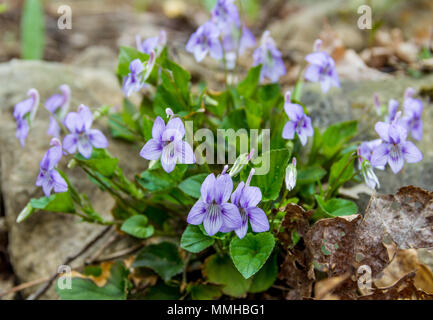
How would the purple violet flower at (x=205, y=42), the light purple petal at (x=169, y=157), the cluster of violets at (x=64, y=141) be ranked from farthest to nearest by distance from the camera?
the purple violet flower at (x=205, y=42) → the cluster of violets at (x=64, y=141) → the light purple petal at (x=169, y=157)

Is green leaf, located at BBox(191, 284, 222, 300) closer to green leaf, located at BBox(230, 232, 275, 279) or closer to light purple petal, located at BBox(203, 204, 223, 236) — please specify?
green leaf, located at BBox(230, 232, 275, 279)

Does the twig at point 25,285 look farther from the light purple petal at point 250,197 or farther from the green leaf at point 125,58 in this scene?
the light purple petal at point 250,197

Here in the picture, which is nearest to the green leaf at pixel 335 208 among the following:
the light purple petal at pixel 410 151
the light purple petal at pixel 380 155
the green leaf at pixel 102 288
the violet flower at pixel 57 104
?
the light purple petal at pixel 380 155

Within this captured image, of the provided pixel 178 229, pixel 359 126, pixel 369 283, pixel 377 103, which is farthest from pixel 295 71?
pixel 369 283

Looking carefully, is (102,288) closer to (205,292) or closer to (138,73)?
(205,292)

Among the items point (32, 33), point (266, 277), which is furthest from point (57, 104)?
point (32, 33)

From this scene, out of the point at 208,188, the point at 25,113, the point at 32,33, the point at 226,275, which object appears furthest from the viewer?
the point at 32,33
